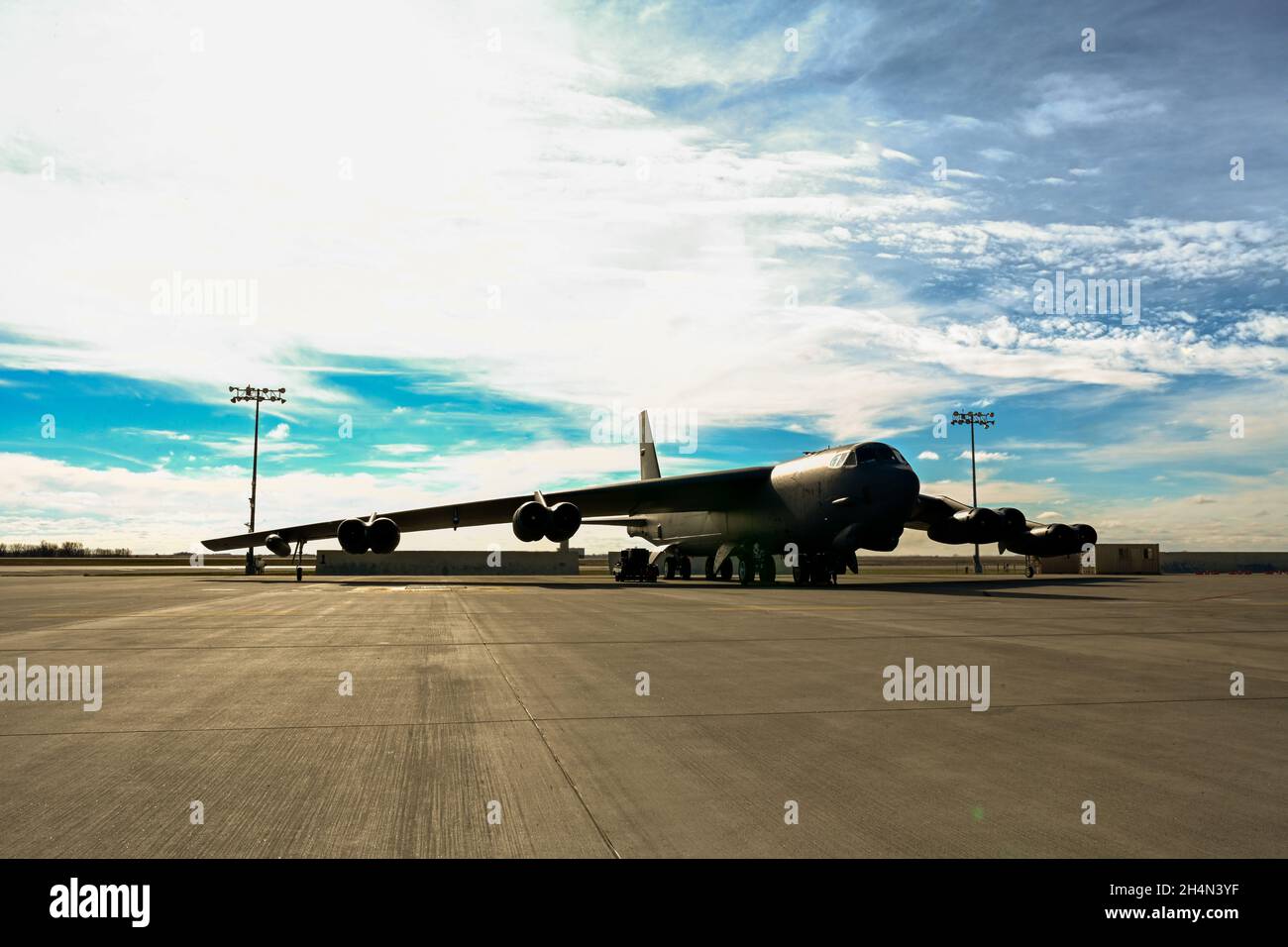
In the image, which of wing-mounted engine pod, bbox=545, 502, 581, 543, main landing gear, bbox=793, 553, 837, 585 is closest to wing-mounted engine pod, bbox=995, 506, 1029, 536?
main landing gear, bbox=793, 553, 837, 585

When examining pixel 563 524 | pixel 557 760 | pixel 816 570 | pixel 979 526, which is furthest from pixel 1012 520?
pixel 557 760

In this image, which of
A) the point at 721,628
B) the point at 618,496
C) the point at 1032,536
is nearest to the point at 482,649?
the point at 721,628

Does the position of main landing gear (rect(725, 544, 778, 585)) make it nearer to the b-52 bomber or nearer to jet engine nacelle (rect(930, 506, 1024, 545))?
the b-52 bomber

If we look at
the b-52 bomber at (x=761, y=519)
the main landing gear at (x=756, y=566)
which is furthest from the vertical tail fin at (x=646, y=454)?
the main landing gear at (x=756, y=566)

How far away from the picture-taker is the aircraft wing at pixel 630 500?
33375mm

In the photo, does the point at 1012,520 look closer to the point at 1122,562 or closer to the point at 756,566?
the point at 756,566

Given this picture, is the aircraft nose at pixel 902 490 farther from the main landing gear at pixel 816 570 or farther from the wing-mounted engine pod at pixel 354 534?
the wing-mounted engine pod at pixel 354 534

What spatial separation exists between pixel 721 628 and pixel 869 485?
13802 mm

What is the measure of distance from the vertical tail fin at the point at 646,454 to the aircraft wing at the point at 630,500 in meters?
12.4

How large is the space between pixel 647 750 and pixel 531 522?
2558 cm

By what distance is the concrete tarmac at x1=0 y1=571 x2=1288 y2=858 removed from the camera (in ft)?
13.1

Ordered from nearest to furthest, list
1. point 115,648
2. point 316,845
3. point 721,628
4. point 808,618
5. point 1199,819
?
point 316,845, point 1199,819, point 115,648, point 721,628, point 808,618

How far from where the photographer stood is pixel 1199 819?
417cm

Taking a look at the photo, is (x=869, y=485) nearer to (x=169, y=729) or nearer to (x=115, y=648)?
(x=115, y=648)
